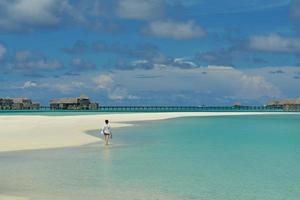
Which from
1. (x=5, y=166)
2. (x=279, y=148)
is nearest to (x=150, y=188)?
(x=5, y=166)

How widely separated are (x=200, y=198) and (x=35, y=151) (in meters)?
13.0

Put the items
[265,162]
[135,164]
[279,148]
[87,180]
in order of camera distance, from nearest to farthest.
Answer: [87,180] < [135,164] < [265,162] < [279,148]

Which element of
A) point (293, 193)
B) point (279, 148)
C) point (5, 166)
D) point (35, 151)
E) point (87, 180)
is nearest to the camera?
point (293, 193)

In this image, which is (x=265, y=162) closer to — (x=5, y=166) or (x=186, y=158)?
(x=186, y=158)

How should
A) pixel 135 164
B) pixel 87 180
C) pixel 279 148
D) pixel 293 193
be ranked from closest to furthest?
pixel 293 193, pixel 87 180, pixel 135 164, pixel 279 148

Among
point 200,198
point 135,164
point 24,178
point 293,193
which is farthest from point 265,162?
point 24,178

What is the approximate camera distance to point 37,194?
44.2ft

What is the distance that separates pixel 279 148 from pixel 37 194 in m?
18.4

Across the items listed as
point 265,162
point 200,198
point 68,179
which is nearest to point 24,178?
point 68,179

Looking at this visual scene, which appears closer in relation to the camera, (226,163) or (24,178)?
(24,178)

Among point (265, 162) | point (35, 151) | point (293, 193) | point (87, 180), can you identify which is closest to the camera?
point (293, 193)

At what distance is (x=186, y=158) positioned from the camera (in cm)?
2255

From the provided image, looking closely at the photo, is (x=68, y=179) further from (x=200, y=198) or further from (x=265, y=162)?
A: (x=265, y=162)

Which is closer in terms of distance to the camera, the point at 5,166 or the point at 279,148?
the point at 5,166
